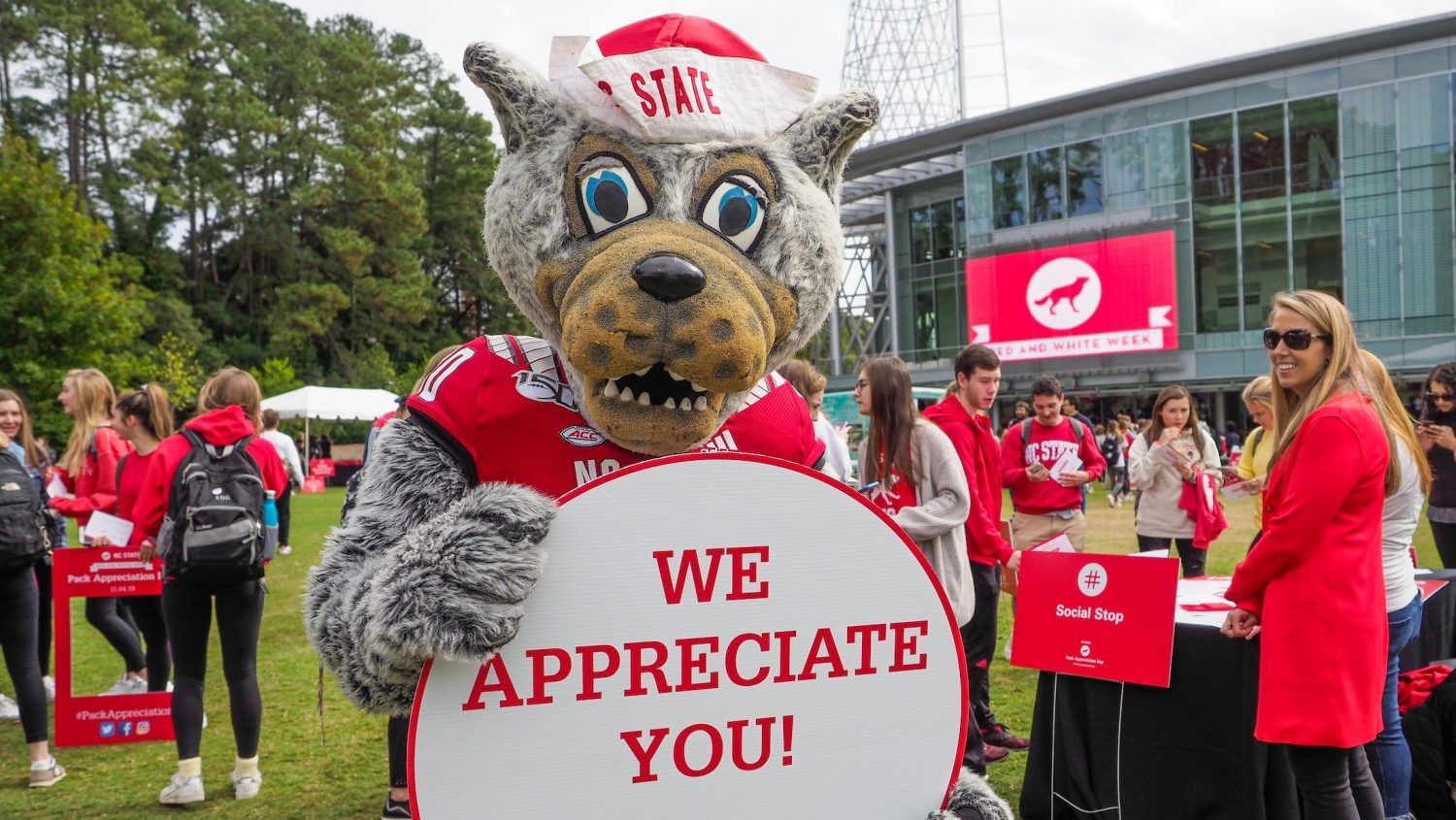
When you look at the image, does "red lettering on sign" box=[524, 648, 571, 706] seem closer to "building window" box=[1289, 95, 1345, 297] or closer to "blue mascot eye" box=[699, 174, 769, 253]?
"blue mascot eye" box=[699, 174, 769, 253]

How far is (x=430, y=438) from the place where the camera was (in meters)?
1.67

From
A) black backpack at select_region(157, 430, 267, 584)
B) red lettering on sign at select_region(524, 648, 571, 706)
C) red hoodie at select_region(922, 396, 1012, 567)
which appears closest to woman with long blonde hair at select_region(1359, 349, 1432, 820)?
red hoodie at select_region(922, 396, 1012, 567)

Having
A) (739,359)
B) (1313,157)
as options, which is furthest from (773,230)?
(1313,157)

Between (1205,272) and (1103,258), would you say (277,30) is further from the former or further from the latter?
(1205,272)

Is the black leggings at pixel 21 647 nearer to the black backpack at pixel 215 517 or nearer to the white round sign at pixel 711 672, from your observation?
the black backpack at pixel 215 517

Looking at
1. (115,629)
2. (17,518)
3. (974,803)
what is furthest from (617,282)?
(115,629)

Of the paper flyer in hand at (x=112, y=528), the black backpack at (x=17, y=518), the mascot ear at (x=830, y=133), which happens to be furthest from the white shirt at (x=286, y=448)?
the mascot ear at (x=830, y=133)

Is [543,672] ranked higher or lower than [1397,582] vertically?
higher

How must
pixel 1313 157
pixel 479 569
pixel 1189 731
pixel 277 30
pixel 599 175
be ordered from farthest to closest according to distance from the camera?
pixel 277 30 → pixel 1313 157 → pixel 1189 731 → pixel 599 175 → pixel 479 569

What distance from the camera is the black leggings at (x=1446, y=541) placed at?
18.7 ft

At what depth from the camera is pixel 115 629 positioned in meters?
5.59

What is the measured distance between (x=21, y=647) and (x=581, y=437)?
4.26 meters

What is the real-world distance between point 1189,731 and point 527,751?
9.99ft

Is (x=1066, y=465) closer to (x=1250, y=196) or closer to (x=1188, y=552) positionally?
(x=1188, y=552)
